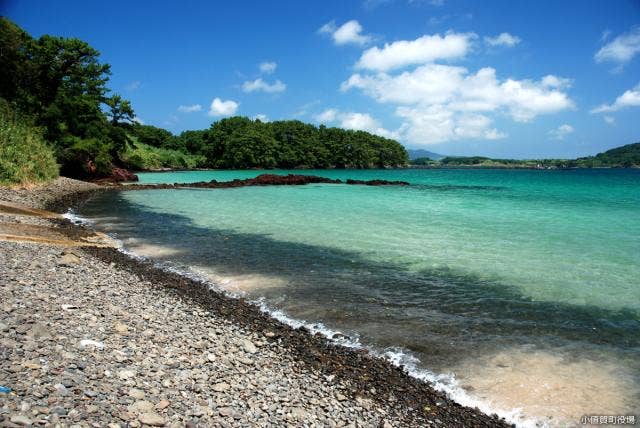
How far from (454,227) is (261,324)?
615 inches

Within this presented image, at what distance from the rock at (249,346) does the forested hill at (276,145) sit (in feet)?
268

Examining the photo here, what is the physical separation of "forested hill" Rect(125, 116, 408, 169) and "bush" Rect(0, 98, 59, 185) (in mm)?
50407

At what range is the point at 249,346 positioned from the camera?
6781 millimetres

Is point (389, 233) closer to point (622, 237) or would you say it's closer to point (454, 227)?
point (454, 227)

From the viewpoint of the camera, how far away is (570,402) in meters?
5.79

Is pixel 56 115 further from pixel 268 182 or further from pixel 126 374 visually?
pixel 126 374

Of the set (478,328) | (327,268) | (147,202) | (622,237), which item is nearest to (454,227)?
(622,237)

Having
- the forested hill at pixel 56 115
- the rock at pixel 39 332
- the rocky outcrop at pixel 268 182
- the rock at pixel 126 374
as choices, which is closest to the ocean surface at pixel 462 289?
the rock at pixel 126 374

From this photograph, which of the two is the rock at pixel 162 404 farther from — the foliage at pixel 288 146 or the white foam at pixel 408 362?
the foliage at pixel 288 146

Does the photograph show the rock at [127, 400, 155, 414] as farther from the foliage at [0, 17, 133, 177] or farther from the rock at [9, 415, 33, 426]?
the foliage at [0, 17, 133, 177]

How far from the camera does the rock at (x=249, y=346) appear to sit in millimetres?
6621

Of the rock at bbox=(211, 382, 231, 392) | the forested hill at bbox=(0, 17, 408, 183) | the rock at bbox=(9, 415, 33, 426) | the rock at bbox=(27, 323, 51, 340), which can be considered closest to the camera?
the rock at bbox=(9, 415, 33, 426)

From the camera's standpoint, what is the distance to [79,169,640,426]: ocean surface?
21.0 ft

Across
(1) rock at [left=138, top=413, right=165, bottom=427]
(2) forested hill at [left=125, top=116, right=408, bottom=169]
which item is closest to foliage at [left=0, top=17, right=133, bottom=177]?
(2) forested hill at [left=125, top=116, right=408, bottom=169]
